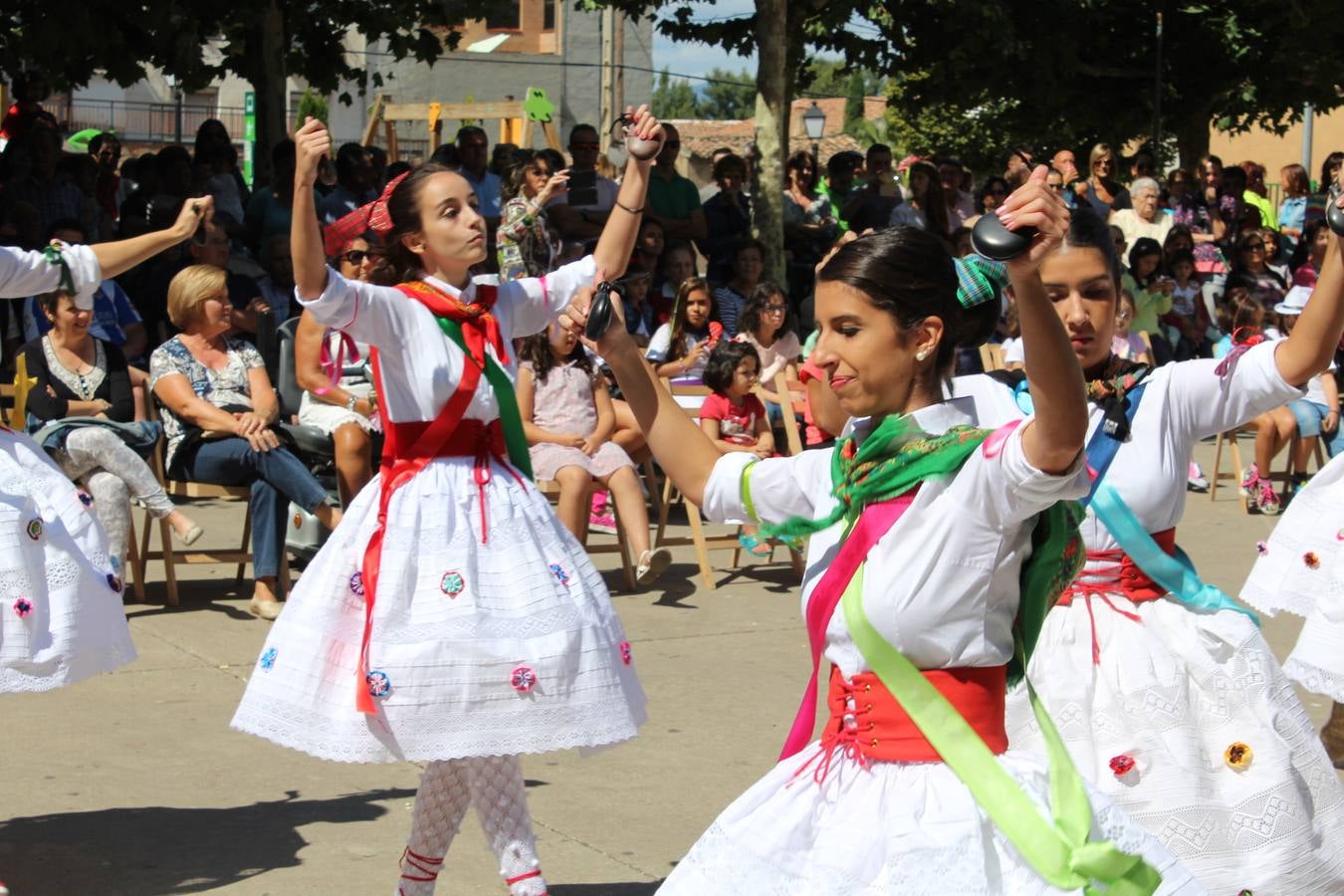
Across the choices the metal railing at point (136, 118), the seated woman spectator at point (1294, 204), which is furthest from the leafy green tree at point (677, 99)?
the seated woman spectator at point (1294, 204)

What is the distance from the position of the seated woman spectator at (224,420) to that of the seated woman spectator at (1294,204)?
12.4 metres

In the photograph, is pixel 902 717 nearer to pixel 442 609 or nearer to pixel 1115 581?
pixel 1115 581

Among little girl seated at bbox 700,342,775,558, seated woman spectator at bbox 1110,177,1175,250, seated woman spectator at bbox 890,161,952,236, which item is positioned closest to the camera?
little girl seated at bbox 700,342,775,558

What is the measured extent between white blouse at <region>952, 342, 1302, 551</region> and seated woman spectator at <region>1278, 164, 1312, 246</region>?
15.1 meters

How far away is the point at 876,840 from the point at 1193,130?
22.9 m

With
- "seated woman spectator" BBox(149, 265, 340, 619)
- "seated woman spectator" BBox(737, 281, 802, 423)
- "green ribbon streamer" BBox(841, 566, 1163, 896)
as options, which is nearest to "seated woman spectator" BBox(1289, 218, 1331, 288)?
"seated woman spectator" BBox(737, 281, 802, 423)

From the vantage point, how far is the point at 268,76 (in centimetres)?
1406

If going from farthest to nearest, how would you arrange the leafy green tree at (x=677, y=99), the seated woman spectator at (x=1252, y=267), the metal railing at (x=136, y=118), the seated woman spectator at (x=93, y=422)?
the leafy green tree at (x=677, y=99)
the metal railing at (x=136, y=118)
the seated woman spectator at (x=1252, y=267)
the seated woman spectator at (x=93, y=422)

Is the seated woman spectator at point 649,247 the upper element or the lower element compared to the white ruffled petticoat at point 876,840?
upper

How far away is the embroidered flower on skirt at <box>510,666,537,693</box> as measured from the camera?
4.18m

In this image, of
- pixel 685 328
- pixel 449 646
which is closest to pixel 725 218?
pixel 685 328

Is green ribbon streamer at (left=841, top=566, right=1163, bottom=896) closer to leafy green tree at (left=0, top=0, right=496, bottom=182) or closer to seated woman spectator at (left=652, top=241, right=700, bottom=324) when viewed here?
seated woman spectator at (left=652, top=241, right=700, bottom=324)

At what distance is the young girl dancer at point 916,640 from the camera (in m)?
2.59

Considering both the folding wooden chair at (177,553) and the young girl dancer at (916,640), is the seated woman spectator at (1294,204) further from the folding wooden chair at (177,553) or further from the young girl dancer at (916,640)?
the young girl dancer at (916,640)
